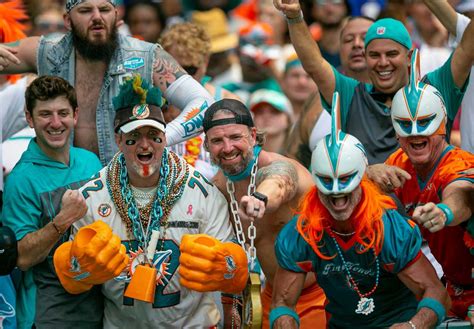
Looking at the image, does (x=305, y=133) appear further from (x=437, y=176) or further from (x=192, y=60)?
(x=437, y=176)

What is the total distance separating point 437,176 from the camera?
648 cm

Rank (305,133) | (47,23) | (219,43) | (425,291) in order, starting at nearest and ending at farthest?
(425,291), (305,133), (219,43), (47,23)

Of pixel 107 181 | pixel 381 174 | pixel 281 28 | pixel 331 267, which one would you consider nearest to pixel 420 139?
pixel 381 174

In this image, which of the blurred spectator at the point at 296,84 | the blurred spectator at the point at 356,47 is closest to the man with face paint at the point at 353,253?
the blurred spectator at the point at 356,47

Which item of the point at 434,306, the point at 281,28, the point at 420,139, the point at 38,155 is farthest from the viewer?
the point at 281,28

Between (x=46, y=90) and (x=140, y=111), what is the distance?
593mm

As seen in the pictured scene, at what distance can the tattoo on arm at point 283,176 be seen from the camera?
6609 mm

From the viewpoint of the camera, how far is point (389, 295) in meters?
6.41

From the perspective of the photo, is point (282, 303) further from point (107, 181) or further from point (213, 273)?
point (107, 181)

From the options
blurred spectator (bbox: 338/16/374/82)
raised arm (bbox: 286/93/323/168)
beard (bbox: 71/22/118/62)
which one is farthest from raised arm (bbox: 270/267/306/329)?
blurred spectator (bbox: 338/16/374/82)

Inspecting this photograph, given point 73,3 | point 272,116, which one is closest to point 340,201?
point 73,3

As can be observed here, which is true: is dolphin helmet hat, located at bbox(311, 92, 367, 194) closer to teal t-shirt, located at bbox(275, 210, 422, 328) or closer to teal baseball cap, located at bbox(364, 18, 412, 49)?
teal t-shirt, located at bbox(275, 210, 422, 328)

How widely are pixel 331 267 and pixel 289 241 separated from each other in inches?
10.1

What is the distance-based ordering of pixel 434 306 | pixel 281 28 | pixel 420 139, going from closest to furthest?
1. pixel 434 306
2. pixel 420 139
3. pixel 281 28
